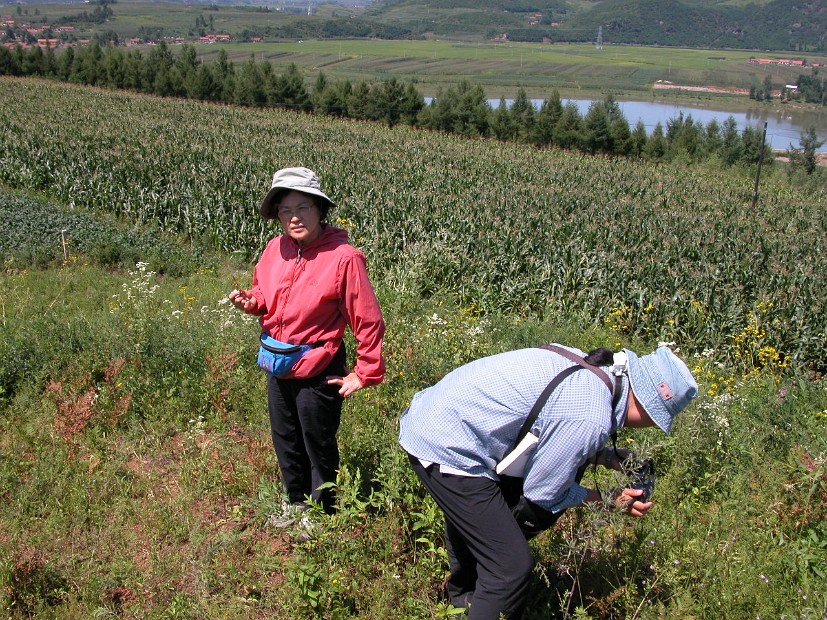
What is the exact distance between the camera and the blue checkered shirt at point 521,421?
2.46 m

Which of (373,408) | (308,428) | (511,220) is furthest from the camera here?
(511,220)

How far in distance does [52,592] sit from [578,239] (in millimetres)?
9824

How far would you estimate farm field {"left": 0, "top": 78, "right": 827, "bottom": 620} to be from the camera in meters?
3.46

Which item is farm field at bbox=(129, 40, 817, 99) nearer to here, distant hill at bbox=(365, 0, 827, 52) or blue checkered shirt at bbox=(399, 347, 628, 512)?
distant hill at bbox=(365, 0, 827, 52)

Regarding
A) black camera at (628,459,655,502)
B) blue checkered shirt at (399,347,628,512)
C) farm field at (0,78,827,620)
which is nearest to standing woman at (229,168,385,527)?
farm field at (0,78,827,620)

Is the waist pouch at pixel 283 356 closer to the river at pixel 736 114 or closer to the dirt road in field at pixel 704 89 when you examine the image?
the river at pixel 736 114

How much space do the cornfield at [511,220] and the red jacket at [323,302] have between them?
15.7ft

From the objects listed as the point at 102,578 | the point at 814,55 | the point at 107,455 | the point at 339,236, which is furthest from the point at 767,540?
the point at 814,55

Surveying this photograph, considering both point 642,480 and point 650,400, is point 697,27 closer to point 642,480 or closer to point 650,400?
point 642,480

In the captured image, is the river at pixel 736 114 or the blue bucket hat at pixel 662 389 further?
the river at pixel 736 114

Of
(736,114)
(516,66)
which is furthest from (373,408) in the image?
(516,66)

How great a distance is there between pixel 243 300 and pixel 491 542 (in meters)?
1.80

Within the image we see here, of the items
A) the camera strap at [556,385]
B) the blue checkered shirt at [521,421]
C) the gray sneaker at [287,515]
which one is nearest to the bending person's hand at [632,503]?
the blue checkered shirt at [521,421]

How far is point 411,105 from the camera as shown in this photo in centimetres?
3925
